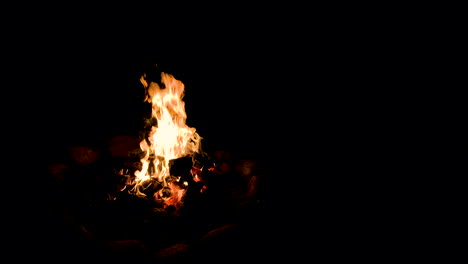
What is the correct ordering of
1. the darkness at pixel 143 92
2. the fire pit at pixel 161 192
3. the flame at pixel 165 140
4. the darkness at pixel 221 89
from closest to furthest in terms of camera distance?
the fire pit at pixel 161 192 < the flame at pixel 165 140 < the darkness at pixel 221 89 < the darkness at pixel 143 92

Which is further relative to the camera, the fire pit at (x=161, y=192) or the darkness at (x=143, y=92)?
the darkness at (x=143, y=92)

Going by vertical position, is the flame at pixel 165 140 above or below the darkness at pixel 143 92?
below

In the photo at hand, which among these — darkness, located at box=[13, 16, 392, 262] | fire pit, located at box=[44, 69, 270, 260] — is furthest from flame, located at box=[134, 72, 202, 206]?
darkness, located at box=[13, 16, 392, 262]

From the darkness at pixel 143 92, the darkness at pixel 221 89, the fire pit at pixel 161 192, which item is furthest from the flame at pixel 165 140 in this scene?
the darkness at pixel 143 92

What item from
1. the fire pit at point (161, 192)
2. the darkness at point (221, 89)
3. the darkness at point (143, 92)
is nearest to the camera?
the fire pit at point (161, 192)

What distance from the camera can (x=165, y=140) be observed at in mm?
4707

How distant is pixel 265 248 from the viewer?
147 inches

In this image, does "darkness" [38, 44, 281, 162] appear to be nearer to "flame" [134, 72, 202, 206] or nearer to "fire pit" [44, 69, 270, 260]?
"fire pit" [44, 69, 270, 260]

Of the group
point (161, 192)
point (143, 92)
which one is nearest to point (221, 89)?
point (143, 92)

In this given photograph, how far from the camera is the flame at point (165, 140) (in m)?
4.45

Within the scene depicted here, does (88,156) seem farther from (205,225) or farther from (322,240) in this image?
(322,240)

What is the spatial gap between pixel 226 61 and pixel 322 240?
398 centimetres

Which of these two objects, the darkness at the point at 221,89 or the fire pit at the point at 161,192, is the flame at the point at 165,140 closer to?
the fire pit at the point at 161,192

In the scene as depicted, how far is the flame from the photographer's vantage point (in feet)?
14.6
